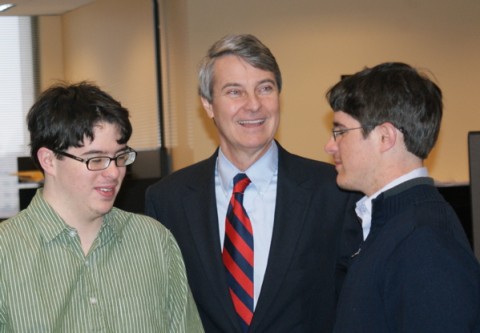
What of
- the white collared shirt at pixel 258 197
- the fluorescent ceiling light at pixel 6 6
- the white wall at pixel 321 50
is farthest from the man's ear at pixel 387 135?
the fluorescent ceiling light at pixel 6 6

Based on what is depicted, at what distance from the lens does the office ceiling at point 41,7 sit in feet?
34.0

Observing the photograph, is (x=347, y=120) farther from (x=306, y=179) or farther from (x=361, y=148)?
(x=306, y=179)

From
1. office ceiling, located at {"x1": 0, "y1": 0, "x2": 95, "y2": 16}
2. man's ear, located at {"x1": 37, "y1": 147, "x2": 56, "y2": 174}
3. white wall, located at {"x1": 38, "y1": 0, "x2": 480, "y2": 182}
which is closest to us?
man's ear, located at {"x1": 37, "y1": 147, "x2": 56, "y2": 174}

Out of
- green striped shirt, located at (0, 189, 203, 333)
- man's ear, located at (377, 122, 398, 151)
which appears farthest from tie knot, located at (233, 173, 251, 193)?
man's ear, located at (377, 122, 398, 151)

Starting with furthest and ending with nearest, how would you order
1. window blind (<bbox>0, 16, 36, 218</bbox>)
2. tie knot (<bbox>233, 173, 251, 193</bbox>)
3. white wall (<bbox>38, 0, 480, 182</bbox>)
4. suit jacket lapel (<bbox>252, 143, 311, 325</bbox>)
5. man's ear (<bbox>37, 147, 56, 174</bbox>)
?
1. window blind (<bbox>0, 16, 36, 218</bbox>)
2. white wall (<bbox>38, 0, 480, 182</bbox>)
3. tie knot (<bbox>233, 173, 251, 193</bbox>)
4. suit jacket lapel (<bbox>252, 143, 311, 325</bbox>)
5. man's ear (<bbox>37, 147, 56, 174</bbox>)

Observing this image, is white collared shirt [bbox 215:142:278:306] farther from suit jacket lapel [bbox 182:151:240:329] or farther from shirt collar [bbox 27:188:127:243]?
shirt collar [bbox 27:188:127:243]

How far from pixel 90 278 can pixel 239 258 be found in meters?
0.57

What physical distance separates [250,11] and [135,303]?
254 inches

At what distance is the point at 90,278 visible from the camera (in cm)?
202

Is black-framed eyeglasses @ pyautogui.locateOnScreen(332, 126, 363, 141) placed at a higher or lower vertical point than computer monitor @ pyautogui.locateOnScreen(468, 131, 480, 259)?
higher

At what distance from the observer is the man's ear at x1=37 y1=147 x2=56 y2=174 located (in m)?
2.05

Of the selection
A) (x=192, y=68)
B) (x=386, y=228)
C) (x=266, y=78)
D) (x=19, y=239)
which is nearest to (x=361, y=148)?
(x=386, y=228)

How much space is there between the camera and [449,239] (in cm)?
177

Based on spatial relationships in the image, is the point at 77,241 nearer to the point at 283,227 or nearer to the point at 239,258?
the point at 239,258
